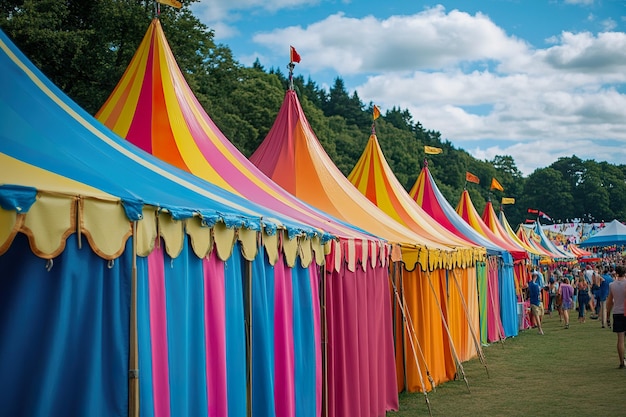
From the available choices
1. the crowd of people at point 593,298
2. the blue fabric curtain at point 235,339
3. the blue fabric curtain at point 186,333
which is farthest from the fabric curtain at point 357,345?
the crowd of people at point 593,298

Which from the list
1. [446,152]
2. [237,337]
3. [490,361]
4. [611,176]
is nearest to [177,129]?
[237,337]

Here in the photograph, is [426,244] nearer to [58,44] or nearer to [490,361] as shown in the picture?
[490,361]

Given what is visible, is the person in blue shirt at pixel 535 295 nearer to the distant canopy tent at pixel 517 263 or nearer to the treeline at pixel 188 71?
the distant canopy tent at pixel 517 263

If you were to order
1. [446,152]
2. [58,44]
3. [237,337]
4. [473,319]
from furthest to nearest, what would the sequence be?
1. [446,152]
2. [58,44]
3. [473,319]
4. [237,337]

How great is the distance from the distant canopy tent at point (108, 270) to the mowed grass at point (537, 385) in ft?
15.6

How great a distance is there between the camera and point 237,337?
5980 mm

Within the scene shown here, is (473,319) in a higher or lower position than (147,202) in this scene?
lower

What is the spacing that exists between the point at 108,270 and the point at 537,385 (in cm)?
963

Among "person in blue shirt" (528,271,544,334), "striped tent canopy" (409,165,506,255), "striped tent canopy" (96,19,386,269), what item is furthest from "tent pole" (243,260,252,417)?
"person in blue shirt" (528,271,544,334)

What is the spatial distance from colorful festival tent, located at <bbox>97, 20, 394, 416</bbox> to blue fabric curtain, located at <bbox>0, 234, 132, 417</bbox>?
2315 millimetres

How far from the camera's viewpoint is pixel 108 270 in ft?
13.7

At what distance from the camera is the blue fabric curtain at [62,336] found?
148 inches

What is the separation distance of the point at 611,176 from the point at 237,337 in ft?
382

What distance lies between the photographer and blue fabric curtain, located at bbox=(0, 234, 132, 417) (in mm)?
3770
